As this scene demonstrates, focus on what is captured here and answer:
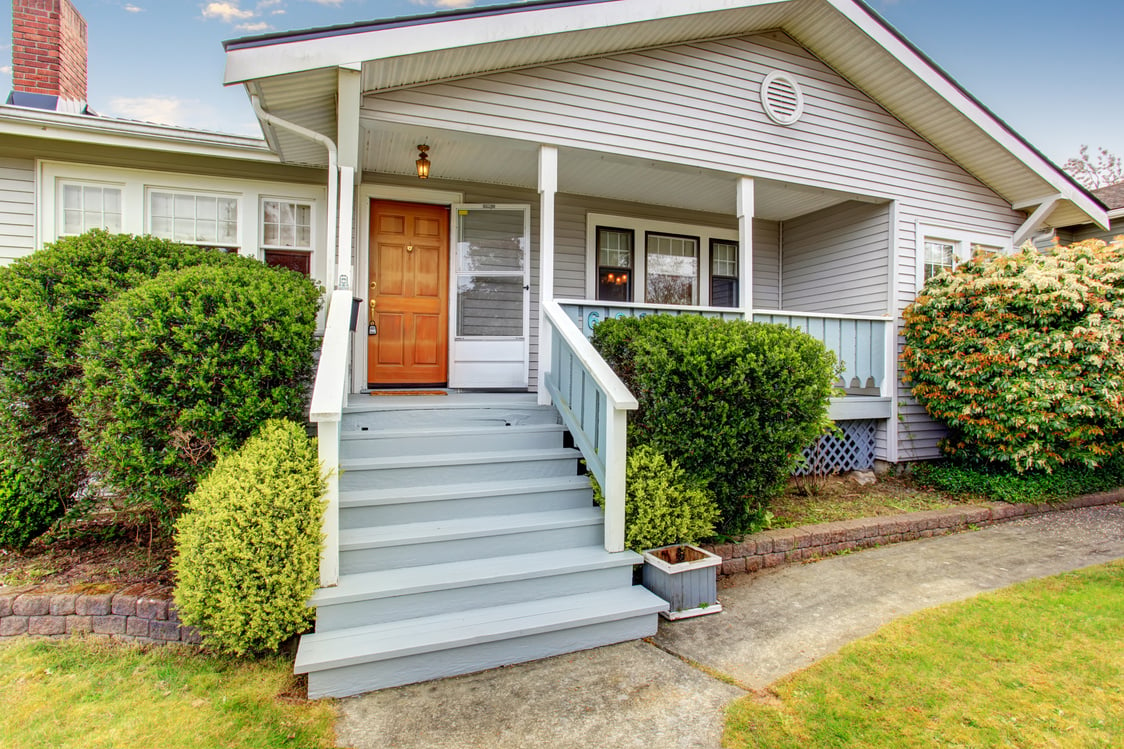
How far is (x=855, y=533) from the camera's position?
15.9 ft

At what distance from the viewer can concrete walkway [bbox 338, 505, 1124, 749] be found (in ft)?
7.84

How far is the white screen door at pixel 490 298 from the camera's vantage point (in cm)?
648

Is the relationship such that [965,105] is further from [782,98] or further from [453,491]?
[453,491]

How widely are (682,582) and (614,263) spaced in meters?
4.80

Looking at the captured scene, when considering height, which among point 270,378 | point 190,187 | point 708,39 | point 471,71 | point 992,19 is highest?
point 992,19

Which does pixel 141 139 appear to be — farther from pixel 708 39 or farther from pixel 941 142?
pixel 941 142

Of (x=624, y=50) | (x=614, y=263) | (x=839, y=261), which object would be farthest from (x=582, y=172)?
(x=839, y=261)

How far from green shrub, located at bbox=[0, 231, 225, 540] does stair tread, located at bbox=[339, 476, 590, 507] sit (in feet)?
6.04

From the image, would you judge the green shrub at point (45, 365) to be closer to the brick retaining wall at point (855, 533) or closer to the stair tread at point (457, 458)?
the stair tread at point (457, 458)

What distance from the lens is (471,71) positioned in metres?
4.89

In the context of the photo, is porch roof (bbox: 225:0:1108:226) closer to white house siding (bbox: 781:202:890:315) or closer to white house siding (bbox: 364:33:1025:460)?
white house siding (bbox: 364:33:1025:460)

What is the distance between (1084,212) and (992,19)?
1094 centimetres

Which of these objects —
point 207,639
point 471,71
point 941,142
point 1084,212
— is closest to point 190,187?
point 471,71

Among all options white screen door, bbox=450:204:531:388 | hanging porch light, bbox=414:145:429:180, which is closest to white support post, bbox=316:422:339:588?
hanging porch light, bbox=414:145:429:180
